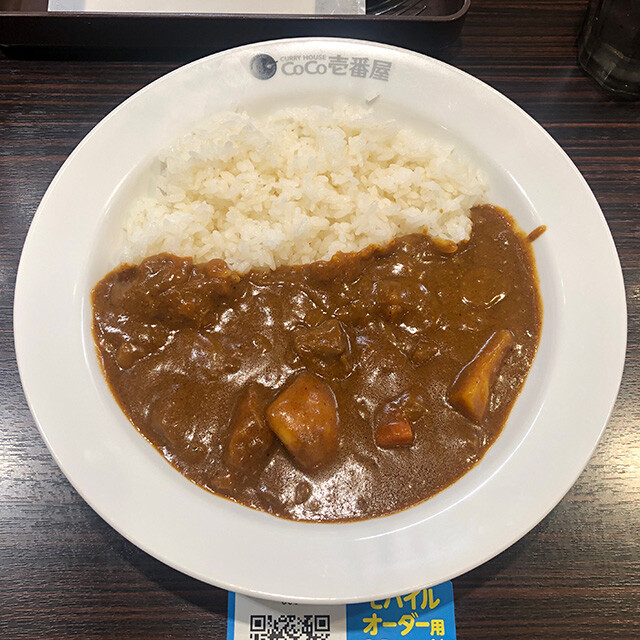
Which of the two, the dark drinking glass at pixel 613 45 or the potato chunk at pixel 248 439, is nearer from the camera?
the potato chunk at pixel 248 439

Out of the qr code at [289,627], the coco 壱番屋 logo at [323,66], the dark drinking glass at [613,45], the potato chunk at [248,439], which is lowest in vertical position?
the qr code at [289,627]

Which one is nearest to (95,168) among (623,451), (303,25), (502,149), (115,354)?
(115,354)

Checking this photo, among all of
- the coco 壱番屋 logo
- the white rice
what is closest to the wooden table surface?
the white rice

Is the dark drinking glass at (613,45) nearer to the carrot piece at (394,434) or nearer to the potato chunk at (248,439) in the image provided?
the carrot piece at (394,434)

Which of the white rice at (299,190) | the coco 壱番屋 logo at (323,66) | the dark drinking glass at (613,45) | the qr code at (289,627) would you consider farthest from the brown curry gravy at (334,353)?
the dark drinking glass at (613,45)

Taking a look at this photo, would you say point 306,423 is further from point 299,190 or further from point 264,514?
point 299,190

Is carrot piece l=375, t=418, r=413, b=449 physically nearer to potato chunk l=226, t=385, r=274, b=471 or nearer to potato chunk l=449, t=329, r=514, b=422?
potato chunk l=449, t=329, r=514, b=422
